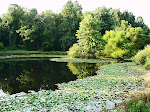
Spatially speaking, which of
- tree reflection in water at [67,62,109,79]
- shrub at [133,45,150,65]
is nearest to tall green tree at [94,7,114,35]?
shrub at [133,45,150,65]

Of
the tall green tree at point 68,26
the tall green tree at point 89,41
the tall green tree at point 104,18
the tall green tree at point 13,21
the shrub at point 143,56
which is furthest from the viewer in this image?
the tall green tree at point 104,18

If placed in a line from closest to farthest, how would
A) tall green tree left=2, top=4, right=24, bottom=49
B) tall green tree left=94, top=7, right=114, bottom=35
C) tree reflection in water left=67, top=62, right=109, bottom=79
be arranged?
tree reflection in water left=67, top=62, right=109, bottom=79, tall green tree left=2, top=4, right=24, bottom=49, tall green tree left=94, top=7, right=114, bottom=35

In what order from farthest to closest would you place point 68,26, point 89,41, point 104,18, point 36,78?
point 104,18, point 68,26, point 89,41, point 36,78

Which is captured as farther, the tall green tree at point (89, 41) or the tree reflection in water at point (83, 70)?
the tall green tree at point (89, 41)

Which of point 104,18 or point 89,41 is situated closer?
point 89,41

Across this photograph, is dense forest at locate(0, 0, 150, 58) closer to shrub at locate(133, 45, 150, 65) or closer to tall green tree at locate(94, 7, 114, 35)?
tall green tree at locate(94, 7, 114, 35)

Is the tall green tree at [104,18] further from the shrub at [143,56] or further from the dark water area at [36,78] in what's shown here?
the dark water area at [36,78]

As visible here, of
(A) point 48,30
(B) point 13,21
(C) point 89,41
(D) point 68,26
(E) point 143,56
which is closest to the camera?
(E) point 143,56

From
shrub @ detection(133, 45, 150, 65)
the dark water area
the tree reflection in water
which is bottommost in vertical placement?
the dark water area

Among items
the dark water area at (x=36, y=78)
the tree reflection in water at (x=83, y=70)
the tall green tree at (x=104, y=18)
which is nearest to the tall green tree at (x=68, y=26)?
the tall green tree at (x=104, y=18)

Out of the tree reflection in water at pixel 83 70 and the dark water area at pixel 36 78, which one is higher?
the tree reflection in water at pixel 83 70

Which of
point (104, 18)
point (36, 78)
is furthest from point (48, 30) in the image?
point (36, 78)

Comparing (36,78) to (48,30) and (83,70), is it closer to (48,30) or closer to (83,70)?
(83,70)

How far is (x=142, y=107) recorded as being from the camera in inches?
247
